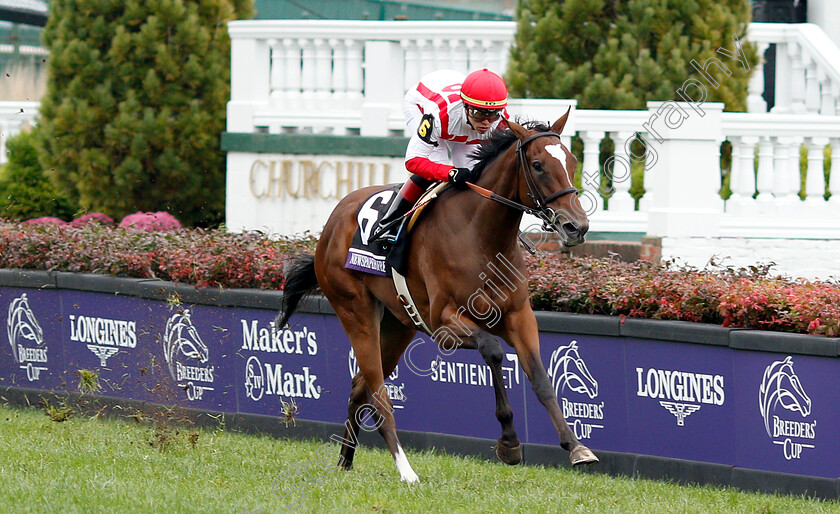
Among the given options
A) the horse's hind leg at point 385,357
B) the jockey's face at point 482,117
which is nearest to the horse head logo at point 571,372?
the horse's hind leg at point 385,357

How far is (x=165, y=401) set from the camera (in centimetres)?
944

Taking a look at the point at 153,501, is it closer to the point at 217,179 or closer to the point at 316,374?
the point at 316,374

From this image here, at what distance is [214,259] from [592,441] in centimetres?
340

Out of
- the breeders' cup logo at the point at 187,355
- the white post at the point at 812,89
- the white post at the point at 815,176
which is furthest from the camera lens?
the white post at the point at 812,89

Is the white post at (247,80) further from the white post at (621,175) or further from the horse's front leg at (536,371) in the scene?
the horse's front leg at (536,371)

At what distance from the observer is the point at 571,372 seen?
25.6 ft

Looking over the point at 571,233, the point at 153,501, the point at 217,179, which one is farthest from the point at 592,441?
the point at 217,179

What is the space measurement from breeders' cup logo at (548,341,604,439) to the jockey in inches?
56.9

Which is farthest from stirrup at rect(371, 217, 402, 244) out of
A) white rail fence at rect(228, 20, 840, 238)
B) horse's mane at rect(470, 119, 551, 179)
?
white rail fence at rect(228, 20, 840, 238)

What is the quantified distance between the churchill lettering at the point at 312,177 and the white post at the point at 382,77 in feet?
1.31

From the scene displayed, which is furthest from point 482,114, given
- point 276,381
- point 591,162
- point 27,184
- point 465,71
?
point 27,184

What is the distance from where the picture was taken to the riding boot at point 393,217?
735cm

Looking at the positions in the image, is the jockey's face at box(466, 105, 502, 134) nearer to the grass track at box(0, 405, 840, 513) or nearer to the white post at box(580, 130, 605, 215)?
the grass track at box(0, 405, 840, 513)

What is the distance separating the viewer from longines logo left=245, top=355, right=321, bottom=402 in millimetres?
8992
